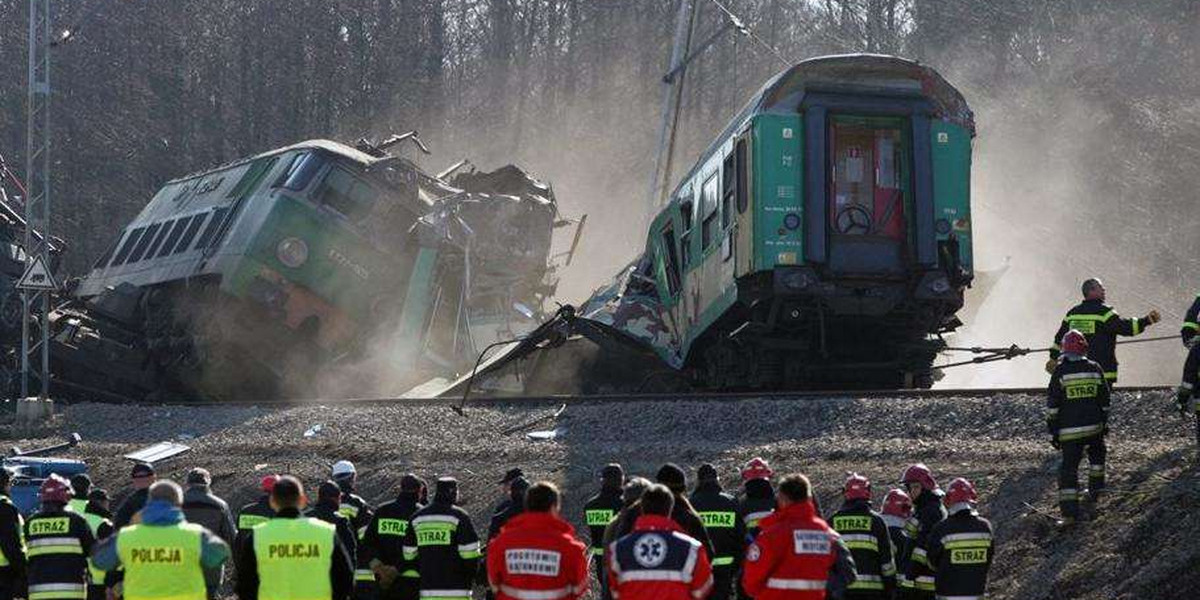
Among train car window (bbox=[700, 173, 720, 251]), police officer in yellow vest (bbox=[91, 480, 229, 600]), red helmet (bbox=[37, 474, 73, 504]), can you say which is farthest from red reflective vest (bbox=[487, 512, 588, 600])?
train car window (bbox=[700, 173, 720, 251])

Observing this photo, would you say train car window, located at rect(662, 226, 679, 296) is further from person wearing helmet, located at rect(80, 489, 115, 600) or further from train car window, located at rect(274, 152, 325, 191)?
person wearing helmet, located at rect(80, 489, 115, 600)

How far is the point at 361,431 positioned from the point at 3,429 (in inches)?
252

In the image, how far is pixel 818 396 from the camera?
49.9 ft

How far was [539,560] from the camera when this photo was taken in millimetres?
7188

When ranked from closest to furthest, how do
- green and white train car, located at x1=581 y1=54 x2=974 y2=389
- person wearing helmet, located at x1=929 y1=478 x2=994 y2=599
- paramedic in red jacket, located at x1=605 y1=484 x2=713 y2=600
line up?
paramedic in red jacket, located at x1=605 y1=484 x2=713 y2=600 < person wearing helmet, located at x1=929 y1=478 x2=994 y2=599 < green and white train car, located at x1=581 y1=54 x2=974 y2=389

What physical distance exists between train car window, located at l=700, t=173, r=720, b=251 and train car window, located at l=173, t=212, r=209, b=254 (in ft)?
35.9

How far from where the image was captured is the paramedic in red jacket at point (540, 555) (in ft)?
23.5

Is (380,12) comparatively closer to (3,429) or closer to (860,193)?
(3,429)

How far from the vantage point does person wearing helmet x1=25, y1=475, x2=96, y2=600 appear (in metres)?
9.42

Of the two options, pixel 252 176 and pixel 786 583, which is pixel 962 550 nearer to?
pixel 786 583

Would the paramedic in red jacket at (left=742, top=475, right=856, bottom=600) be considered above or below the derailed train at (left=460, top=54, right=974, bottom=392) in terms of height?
below

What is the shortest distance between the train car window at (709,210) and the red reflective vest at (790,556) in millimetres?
9874

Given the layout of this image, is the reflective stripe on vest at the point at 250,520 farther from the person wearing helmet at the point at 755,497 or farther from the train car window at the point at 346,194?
the train car window at the point at 346,194

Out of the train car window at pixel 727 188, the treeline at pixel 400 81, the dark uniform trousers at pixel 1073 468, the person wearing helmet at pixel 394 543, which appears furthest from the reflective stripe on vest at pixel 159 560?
the treeline at pixel 400 81
